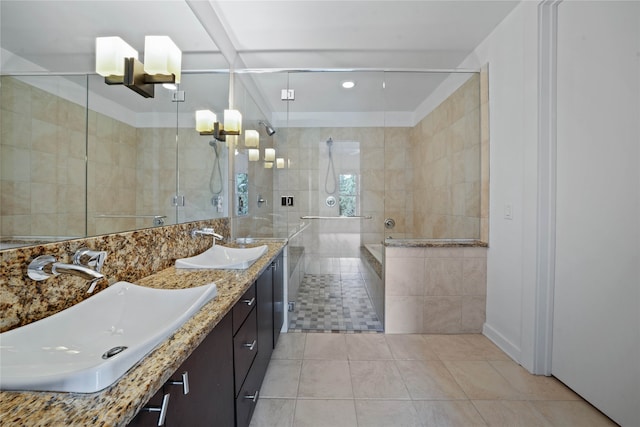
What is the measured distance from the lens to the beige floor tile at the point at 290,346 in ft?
7.09

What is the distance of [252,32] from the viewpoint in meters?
2.25

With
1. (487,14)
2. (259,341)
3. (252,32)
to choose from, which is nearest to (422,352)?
(259,341)

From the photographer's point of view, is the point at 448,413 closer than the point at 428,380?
Yes

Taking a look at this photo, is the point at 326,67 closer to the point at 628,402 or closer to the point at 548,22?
the point at 548,22

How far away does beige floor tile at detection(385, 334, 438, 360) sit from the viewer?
7.06 ft

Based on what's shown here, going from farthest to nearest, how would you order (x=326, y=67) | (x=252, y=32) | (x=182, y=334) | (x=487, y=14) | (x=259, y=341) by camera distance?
(x=326, y=67) < (x=252, y=32) < (x=487, y=14) < (x=259, y=341) < (x=182, y=334)

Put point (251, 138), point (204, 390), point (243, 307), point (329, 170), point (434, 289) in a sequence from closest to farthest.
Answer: point (204, 390) → point (243, 307) → point (434, 289) → point (251, 138) → point (329, 170)

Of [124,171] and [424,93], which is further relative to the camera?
[424,93]

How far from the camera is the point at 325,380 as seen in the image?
186 centimetres

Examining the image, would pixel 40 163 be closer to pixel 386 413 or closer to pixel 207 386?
pixel 207 386

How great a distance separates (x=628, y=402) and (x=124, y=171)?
262 cm

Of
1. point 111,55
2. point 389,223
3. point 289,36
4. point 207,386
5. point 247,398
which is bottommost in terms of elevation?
point 247,398

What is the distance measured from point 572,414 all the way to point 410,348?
3.21 feet

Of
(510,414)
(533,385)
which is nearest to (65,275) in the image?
(510,414)
